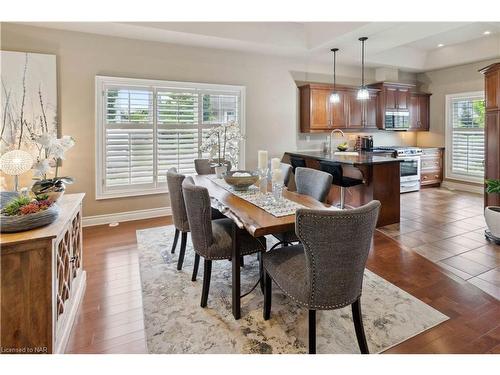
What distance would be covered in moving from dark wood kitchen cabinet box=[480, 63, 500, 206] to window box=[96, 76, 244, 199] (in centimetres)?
374

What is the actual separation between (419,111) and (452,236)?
452 centimetres

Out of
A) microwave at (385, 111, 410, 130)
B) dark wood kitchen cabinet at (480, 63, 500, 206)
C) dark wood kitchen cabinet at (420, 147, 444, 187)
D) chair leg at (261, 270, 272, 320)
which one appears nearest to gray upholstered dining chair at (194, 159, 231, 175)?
chair leg at (261, 270, 272, 320)

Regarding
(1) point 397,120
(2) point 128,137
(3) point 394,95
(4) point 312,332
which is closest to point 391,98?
(3) point 394,95

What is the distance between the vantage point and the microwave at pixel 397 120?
6.69m

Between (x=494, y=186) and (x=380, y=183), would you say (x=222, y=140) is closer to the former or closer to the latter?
(x=380, y=183)

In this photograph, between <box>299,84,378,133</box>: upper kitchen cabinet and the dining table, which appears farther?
<box>299,84,378,133</box>: upper kitchen cabinet

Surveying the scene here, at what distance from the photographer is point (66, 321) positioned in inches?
76.8

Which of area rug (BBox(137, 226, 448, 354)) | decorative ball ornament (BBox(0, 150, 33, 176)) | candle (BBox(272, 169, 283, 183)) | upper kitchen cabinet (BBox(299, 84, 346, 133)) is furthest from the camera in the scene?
upper kitchen cabinet (BBox(299, 84, 346, 133))

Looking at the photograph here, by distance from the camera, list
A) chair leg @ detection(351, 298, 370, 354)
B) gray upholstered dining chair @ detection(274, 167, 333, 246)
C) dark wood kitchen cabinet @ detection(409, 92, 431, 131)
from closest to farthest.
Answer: chair leg @ detection(351, 298, 370, 354)
gray upholstered dining chair @ detection(274, 167, 333, 246)
dark wood kitchen cabinet @ detection(409, 92, 431, 131)

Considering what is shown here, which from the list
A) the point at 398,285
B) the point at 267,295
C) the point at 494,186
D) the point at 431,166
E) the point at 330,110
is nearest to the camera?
the point at 267,295

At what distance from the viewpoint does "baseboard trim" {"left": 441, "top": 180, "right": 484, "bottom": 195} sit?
21.2 feet

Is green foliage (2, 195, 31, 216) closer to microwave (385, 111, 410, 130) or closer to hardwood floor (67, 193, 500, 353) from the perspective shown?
hardwood floor (67, 193, 500, 353)

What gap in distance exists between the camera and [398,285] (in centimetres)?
262
